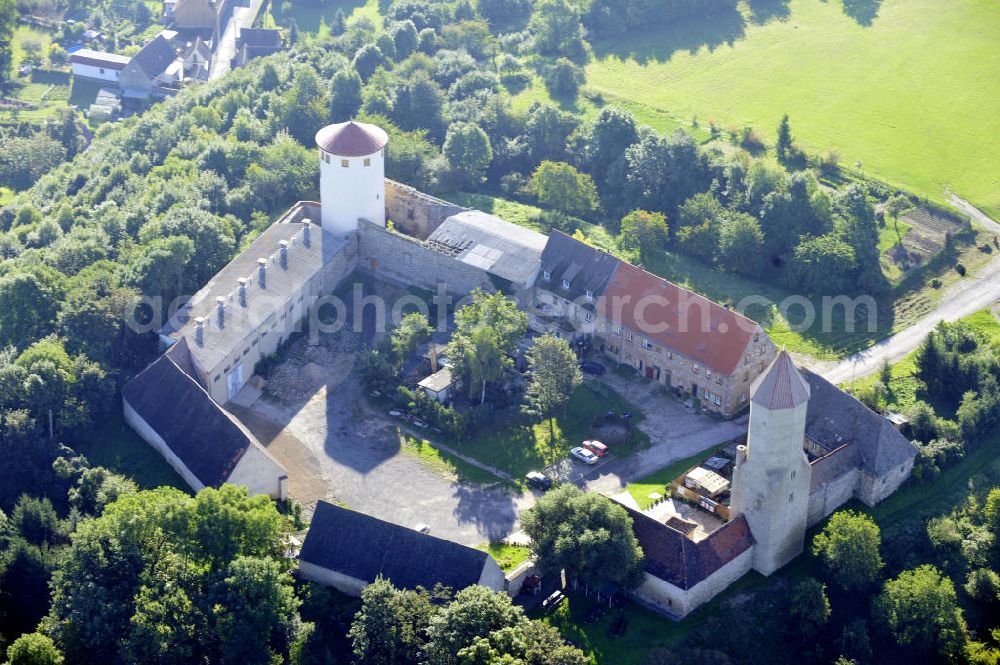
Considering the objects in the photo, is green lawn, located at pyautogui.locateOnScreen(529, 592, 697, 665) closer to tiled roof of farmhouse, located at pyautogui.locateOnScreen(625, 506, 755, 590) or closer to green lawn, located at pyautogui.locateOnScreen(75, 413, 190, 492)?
tiled roof of farmhouse, located at pyautogui.locateOnScreen(625, 506, 755, 590)

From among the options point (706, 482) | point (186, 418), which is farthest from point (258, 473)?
point (706, 482)

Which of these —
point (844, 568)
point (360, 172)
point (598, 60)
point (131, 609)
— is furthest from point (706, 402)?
point (598, 60)

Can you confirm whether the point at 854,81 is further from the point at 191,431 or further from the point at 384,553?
the point at 384,553

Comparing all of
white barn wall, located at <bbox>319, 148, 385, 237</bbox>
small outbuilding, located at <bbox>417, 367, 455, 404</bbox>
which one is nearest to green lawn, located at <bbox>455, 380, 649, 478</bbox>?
small outbuilding, located at <bbox>417, 367, 455, 404</bbox>

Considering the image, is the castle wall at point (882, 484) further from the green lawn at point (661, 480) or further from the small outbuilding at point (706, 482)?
the green lawn at point (661, 480)

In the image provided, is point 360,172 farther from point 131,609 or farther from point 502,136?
point 131,609

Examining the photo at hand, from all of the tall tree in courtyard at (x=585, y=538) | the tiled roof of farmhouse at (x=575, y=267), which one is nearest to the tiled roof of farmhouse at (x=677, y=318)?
the tiled roof of farmhouse at (x=575, y=267)
